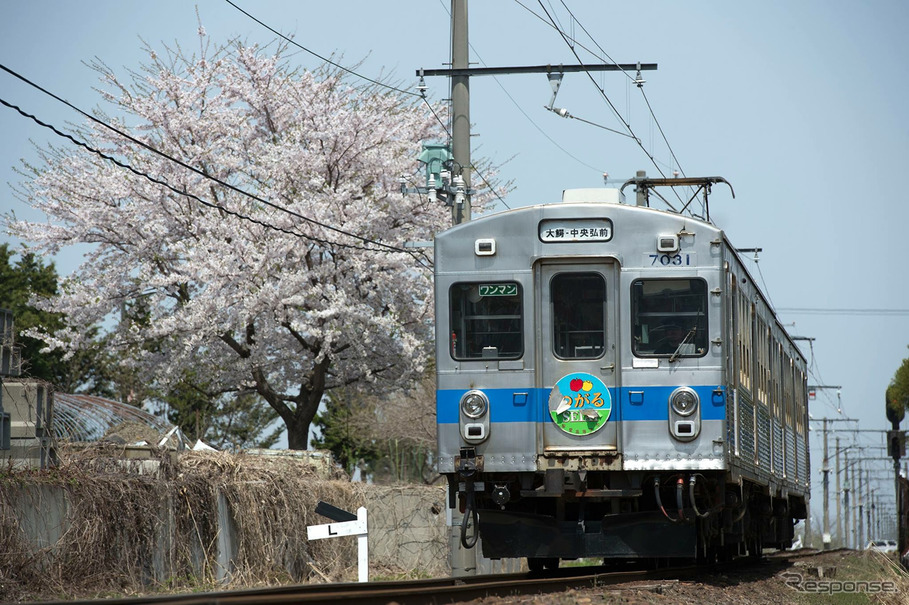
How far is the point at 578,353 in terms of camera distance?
11047 millimetres

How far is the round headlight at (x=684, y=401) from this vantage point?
419 inches

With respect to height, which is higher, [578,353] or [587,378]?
[578,353]

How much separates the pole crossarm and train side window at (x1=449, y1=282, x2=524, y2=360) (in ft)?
18.5

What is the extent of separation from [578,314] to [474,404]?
130cm

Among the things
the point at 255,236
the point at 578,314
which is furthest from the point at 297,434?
the point at 578,314

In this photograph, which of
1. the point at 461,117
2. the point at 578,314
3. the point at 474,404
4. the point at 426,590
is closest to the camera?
the point at 426,590

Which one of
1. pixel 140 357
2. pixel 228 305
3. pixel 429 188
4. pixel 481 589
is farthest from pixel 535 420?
pixel 140 357

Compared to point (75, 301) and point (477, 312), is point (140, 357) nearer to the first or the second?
point (75, 301)

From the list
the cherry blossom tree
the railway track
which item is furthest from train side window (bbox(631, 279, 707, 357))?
the cherry blossom tree

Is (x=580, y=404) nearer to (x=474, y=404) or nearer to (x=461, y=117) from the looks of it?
(x=474, y=404)

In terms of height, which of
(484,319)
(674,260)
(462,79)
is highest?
(462,79)

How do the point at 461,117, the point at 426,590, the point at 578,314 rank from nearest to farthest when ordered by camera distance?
1. the point at 426,590
2. the point at 578,314
3. the point at 461,117

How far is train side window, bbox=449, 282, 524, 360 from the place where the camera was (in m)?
11.1

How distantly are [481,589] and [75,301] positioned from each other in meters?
18.4
